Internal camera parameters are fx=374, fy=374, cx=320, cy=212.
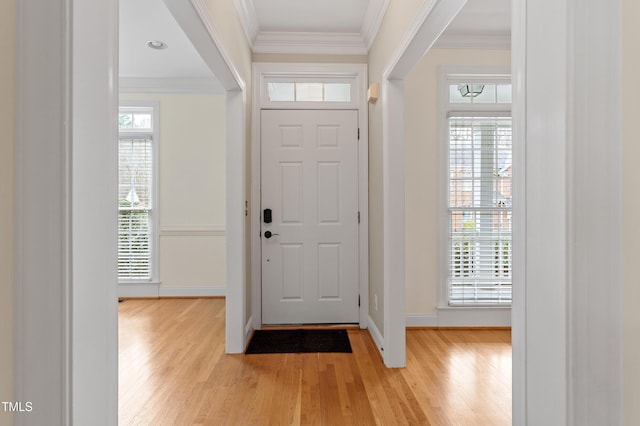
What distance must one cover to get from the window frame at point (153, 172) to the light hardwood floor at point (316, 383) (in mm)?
1452

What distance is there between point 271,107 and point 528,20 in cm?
293

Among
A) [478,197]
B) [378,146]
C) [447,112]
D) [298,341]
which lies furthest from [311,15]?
[298,341]

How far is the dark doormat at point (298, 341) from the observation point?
301 centimetres

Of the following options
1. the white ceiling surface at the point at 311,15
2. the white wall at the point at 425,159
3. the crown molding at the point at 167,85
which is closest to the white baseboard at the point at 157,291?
the crown molding at the point at 167,85

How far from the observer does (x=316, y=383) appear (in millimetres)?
2395

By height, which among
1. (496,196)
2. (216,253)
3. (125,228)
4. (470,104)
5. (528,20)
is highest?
(470,104)

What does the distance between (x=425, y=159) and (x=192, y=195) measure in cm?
294

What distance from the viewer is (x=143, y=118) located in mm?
4785

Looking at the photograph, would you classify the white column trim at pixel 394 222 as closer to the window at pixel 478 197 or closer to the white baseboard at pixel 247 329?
the window at pixel 478 197

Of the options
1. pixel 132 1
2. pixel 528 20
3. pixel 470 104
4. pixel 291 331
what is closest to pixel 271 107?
pixel 132 1
